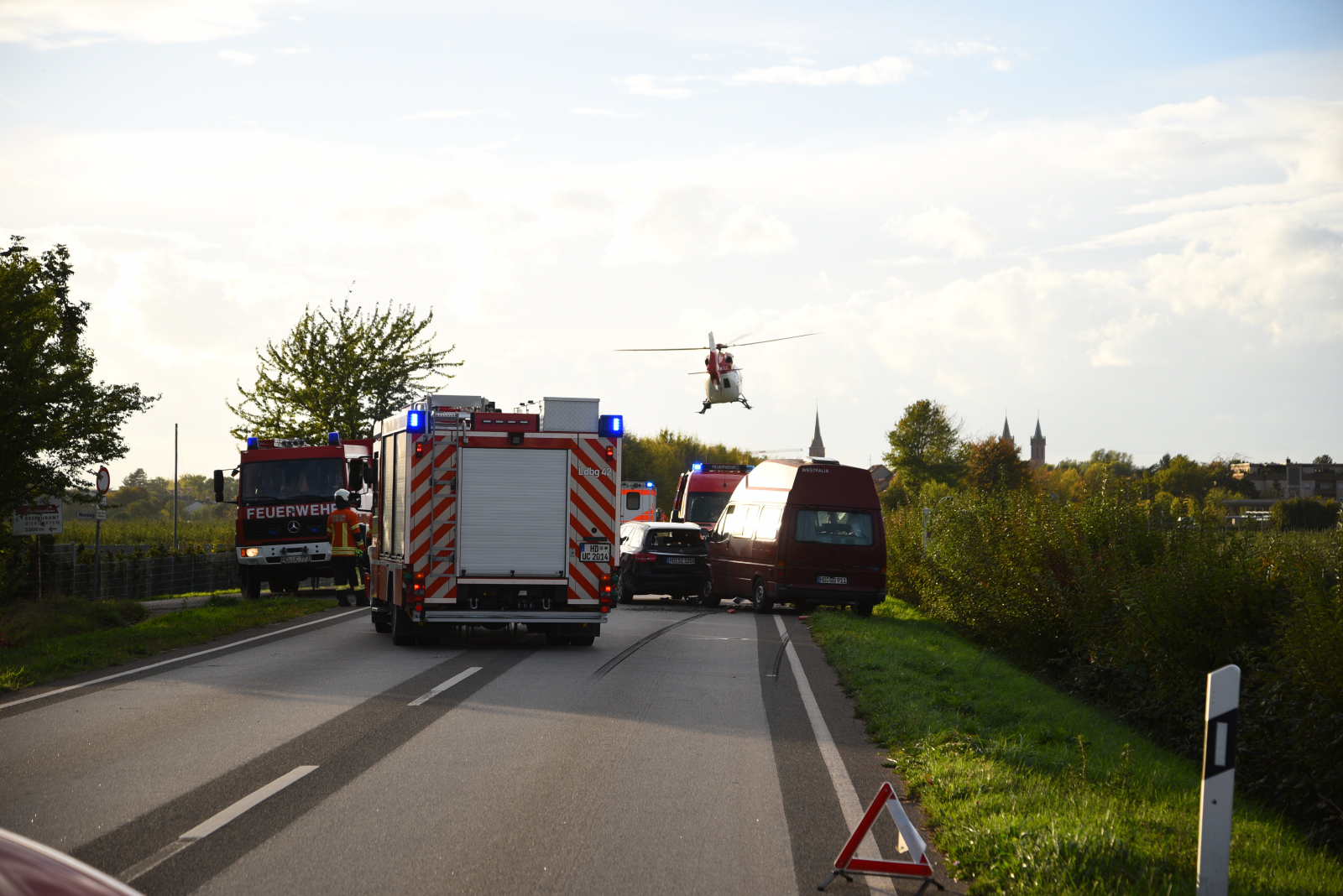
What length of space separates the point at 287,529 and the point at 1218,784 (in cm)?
2531

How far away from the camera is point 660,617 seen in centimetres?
2253

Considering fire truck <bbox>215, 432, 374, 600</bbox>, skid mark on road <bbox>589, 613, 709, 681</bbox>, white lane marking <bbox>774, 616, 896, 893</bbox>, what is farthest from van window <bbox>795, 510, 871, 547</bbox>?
fire truck <bbox>215, 432, 374, 600</bbox>

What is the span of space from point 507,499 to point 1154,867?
11538 mm

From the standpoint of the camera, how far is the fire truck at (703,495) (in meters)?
32.7

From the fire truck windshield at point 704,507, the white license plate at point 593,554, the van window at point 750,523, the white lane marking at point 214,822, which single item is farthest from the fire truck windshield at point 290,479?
the white lane marking at point 214,822

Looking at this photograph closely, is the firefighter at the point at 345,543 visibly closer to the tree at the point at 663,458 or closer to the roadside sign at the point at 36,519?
the roadside sign at the point at 36,519

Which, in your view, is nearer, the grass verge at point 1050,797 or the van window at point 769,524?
the grass verge at point 1050,797

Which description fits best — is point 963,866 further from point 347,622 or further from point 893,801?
point 347,622

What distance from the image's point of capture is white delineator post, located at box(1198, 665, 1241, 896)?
17.3ft

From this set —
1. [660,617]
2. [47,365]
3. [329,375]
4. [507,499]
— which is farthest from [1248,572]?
[329,375]

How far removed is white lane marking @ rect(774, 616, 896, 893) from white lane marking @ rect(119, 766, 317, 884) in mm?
3332

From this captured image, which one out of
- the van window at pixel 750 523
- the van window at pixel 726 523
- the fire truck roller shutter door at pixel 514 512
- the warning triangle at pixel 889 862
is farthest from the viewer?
the van window at pixel 726 523

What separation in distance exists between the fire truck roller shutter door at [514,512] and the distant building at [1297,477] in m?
90.2

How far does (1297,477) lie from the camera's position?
106m
